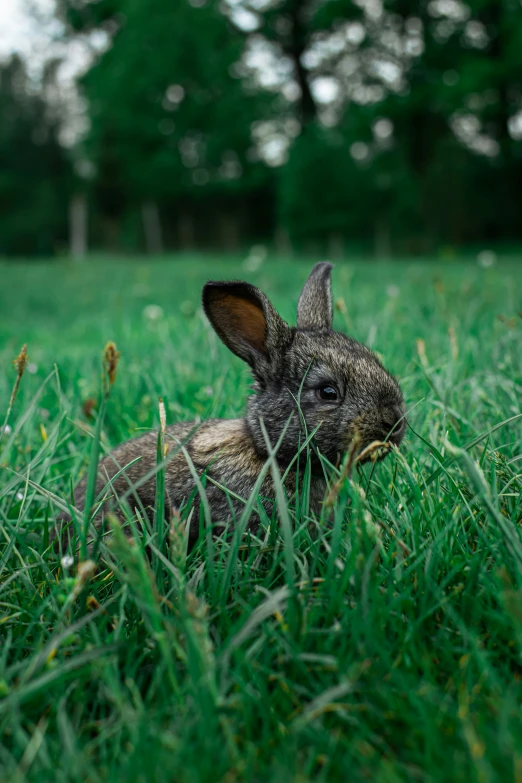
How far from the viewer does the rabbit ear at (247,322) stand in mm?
2869

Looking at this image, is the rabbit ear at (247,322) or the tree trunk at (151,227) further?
the tree trunk at (151,227)

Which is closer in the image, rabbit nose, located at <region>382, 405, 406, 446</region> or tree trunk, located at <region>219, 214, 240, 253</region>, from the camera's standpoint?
rabbit nose, located at <region>382, 405, 406, 446</region>

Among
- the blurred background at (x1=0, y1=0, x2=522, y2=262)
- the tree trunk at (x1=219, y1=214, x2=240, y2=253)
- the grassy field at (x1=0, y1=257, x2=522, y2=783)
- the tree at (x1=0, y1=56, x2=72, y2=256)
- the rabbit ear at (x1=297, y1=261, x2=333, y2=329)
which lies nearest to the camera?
the grassy field at (x1=0, y1=257, x2=522, y2=783)

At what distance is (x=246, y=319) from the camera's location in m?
3.04

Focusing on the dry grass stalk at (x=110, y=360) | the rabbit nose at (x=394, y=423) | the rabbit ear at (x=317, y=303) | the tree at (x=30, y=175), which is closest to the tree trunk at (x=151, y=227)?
the tree at (x=30, y=175)

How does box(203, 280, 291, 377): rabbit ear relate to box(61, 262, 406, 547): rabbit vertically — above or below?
above

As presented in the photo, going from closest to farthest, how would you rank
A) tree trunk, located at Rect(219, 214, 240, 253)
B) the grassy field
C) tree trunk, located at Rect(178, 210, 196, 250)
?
1. the grassy field
2. tree trunk, located at Rect(219, 214, 240, 253)
3. tree trunk, located at Rect(178, 210, 196, 250)

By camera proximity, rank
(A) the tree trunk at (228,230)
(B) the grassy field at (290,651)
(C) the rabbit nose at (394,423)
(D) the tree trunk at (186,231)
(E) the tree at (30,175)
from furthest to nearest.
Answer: (E) the tree at (30,175) < (D) the tree trunk at (186,231) < (A) the tree trunk at (228,230) < (C) the rabbit nose at (394,423) < (B) the grassy field at (290,651)

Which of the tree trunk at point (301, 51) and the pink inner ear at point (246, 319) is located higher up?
the tree trunk at point (301, 51)

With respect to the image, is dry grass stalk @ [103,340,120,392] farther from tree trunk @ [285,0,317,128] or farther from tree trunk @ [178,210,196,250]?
tree trunk @ [178,210,196,250]

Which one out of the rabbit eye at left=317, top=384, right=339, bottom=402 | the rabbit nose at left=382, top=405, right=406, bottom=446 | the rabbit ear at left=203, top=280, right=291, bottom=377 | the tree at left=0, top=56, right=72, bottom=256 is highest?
the tree at left=0, top=56, right=72, bottom=256

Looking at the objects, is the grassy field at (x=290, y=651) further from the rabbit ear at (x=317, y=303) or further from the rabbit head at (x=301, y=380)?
the rabbit ear at (x=317, y=303)

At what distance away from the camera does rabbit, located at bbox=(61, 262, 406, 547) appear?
2.86 metres

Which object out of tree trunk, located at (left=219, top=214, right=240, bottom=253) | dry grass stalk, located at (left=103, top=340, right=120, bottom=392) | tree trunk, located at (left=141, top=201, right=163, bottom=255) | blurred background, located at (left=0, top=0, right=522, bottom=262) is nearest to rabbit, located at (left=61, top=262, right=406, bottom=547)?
dry grass stalk, located at (left=103, top=340, right=120, bottom=392)
